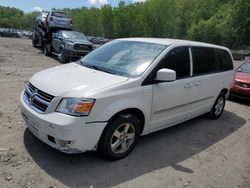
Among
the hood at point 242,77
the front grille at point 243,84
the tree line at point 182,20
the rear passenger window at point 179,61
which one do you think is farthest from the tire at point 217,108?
the tree line at point 182,20

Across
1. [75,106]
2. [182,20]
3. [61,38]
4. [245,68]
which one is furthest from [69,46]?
[182,20]

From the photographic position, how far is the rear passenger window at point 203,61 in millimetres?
5496

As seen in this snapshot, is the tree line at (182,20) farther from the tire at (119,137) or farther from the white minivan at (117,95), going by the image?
the tire at (119,137)

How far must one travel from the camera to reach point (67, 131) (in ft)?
11.7

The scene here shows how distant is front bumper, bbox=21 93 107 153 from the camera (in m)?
3.57

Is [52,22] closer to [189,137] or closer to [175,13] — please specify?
[189,137]

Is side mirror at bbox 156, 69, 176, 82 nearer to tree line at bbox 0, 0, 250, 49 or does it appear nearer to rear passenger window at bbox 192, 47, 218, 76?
rear passenger window at bbox 192, 47, 218, 76

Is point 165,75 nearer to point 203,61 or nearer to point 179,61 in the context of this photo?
point 179,61

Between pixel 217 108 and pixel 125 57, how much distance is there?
314 centimetres

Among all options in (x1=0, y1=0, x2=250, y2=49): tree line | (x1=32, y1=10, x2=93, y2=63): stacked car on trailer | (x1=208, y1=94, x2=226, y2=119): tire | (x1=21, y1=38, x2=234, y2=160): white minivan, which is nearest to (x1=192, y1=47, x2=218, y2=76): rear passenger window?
(x1=21, y1=38, x2=234, y2=160): white minivan

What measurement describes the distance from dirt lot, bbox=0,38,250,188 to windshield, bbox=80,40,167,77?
1.34m

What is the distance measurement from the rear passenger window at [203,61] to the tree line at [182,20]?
180ft

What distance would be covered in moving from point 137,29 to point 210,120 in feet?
217

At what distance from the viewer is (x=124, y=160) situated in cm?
425
